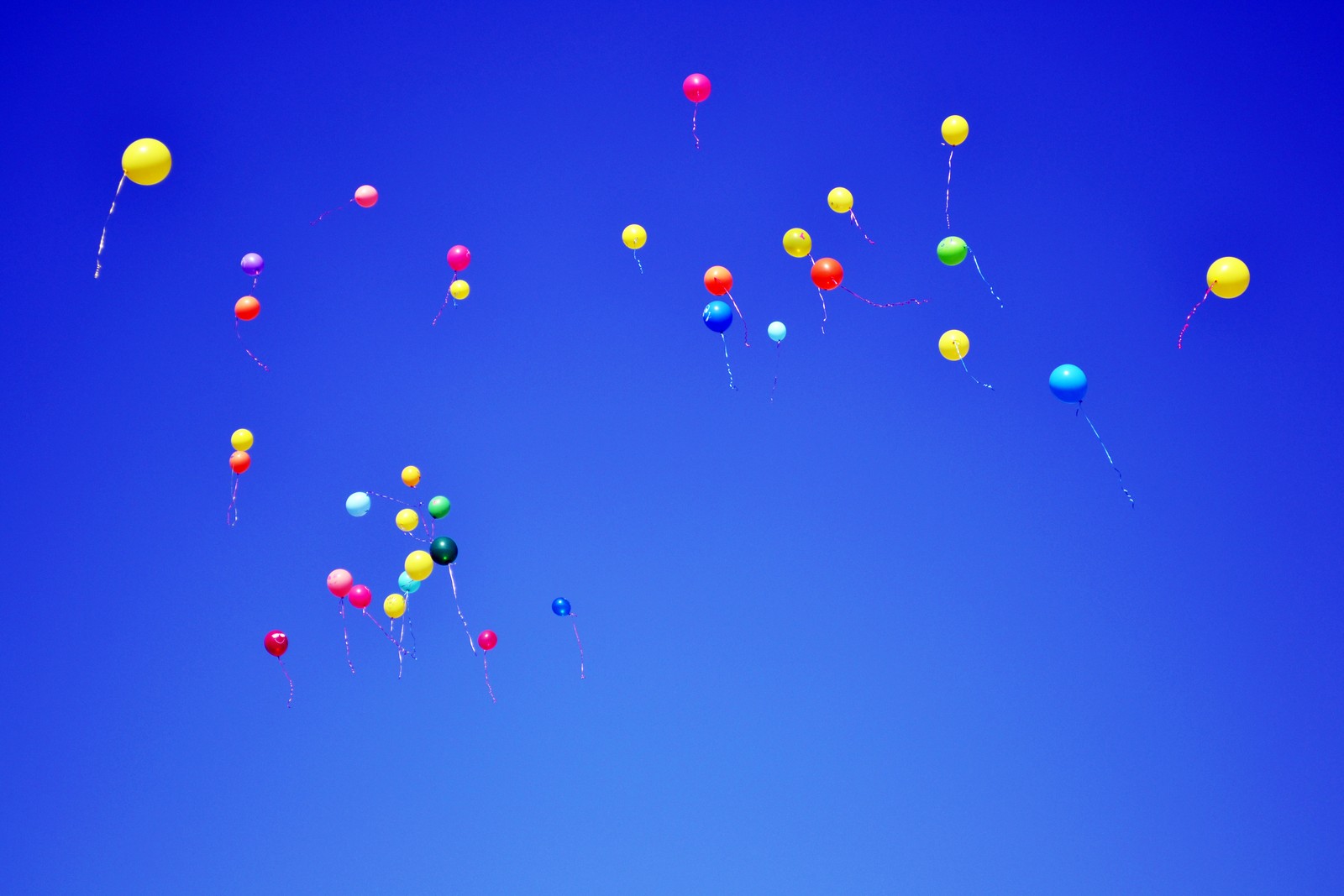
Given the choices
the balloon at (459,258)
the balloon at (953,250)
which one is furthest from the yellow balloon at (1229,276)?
the balloon at (459,258)

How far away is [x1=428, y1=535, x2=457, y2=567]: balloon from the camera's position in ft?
14.0

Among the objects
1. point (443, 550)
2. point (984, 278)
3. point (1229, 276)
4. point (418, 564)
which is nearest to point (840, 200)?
point (984, 278)

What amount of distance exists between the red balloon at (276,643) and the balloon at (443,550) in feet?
2.77

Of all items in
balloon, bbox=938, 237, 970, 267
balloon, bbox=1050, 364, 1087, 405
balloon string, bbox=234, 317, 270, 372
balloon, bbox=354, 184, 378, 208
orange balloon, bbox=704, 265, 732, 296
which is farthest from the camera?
balloon string, bbox=234, 317, 270, 372

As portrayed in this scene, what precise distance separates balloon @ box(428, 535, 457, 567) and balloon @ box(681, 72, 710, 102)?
6.66 ft

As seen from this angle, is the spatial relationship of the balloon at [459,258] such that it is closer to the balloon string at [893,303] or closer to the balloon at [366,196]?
the balloon at [366,196]

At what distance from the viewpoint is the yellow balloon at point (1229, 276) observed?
3699 mm

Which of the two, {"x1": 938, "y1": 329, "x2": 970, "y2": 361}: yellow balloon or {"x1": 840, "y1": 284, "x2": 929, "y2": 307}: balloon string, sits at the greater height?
{"x1": 840, "y1": 284, "x2": 929, "y2": 307}: balloon string

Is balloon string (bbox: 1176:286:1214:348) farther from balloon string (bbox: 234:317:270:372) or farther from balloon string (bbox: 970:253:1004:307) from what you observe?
balloon string (bbox: 234:317:270:372)

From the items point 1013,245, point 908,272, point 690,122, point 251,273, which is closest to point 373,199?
point 251,273

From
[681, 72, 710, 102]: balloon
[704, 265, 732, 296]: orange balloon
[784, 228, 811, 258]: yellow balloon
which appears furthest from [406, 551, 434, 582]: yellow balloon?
[681, 72, 710, 102]: balloon

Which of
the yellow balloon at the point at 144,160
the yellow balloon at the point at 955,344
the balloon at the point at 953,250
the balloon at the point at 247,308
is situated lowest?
the yellow balloon at the point at 955,344

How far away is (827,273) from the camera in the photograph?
4027mm

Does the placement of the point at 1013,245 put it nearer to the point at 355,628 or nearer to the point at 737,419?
the point at 737,419
